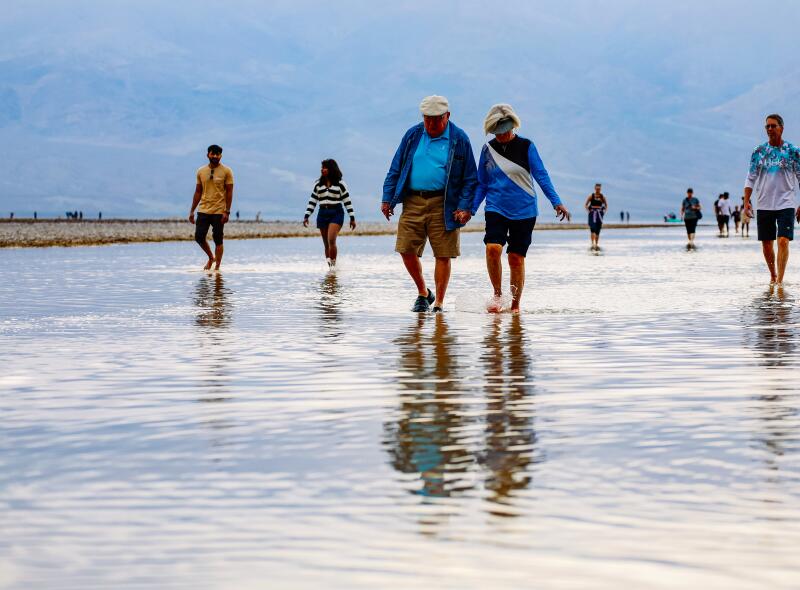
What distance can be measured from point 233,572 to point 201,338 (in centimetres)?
719

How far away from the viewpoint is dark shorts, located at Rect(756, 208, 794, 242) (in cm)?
1705

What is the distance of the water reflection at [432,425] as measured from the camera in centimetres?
554

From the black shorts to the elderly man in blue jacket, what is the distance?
0.90 ft

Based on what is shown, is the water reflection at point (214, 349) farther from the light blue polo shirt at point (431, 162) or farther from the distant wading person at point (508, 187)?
the distant wading person at point (508, 187)

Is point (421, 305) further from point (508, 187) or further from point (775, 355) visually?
point (775, 355)

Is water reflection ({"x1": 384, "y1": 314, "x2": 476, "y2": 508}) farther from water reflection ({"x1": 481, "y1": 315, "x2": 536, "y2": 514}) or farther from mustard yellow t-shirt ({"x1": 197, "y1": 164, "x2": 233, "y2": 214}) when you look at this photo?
mustard yellow t-shirt ({"x1": 197, "y1": 164, "x2": 233, "y2": 214})

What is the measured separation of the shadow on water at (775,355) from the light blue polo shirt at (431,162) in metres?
2.96

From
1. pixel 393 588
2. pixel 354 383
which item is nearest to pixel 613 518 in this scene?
pixel 393 588

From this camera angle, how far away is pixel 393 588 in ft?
13.1

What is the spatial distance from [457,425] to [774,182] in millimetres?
11228

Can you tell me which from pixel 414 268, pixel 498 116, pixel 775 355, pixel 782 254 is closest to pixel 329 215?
pixel 782 254

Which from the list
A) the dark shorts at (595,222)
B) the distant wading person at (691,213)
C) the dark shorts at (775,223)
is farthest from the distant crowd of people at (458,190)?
the distant wading person at (691,213)

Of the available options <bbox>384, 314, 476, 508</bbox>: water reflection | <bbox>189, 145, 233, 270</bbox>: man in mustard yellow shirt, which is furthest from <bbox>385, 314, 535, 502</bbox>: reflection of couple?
<bbox>189, 145, 233, 270</bbox>: man in mustard yellow shirt

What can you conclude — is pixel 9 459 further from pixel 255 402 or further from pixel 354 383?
pixel 354 383
